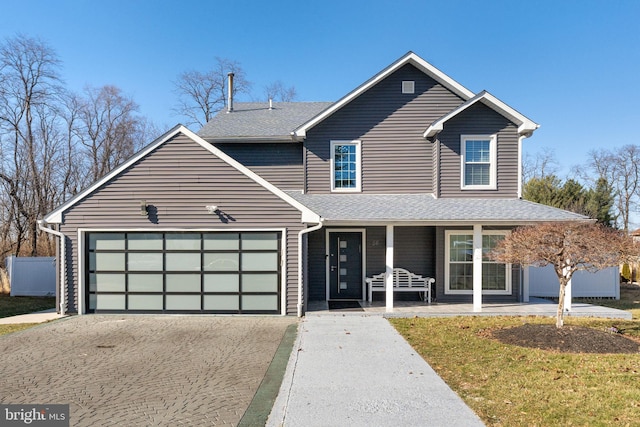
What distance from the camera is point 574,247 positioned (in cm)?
765

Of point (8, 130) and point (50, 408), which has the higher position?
point (8, 130)

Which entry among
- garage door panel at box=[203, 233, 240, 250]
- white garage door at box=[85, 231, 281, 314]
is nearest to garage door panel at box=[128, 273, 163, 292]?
white garage door at box=[85, 231, 281, 314]

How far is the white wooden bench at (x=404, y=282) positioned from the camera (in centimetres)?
1168

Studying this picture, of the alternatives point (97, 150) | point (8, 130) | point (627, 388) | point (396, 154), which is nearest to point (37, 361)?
point (627, 388)

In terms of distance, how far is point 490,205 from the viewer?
11414 mm

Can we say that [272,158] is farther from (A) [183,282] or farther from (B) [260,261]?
(A) [183,282]

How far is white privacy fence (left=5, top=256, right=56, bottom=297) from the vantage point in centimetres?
1541

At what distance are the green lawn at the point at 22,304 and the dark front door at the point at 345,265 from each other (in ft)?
30.9

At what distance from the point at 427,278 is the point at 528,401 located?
23.2 ft

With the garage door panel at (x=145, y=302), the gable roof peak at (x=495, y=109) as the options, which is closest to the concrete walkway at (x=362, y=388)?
the garage door panel at (x=145, y=302)

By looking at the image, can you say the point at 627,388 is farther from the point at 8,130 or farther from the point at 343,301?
the point at 8,130

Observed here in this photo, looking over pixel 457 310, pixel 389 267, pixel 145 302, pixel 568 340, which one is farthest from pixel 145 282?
pixel 568 340

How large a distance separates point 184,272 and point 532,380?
845 cm

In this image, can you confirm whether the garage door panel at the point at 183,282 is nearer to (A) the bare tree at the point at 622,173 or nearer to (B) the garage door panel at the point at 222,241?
(B) the garage door panel at the point at 222,241
